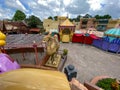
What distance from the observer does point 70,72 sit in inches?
A: 209

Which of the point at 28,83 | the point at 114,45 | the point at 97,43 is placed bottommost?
the point at 97,43

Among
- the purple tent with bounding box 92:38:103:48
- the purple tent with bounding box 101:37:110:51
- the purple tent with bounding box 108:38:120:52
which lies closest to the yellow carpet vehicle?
the purple tent with bounding box 108:38:120:52

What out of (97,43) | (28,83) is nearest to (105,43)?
(97,43)

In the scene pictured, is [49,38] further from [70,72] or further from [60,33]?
[60,33]

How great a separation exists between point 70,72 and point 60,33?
1436cm

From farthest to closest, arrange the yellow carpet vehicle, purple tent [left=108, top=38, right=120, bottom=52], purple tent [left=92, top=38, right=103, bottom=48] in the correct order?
purple tent [left=92, top=38, right=103, bottom=48]
purple tent [left=108, top=38, right=120, bottom=52]
the yellow carpet vehicle

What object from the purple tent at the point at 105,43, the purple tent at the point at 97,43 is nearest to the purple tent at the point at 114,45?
the purple tent at the point at 105,43

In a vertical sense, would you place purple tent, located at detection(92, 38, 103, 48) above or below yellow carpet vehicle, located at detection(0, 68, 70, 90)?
below

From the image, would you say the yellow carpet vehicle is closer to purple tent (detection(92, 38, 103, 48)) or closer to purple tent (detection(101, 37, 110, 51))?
purple tent (detection(101, 37, 110, 51))

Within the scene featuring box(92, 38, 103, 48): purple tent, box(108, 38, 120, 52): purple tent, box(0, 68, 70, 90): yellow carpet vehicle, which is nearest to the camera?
box(0, 68, 70, 90): yellow carpet vehicle

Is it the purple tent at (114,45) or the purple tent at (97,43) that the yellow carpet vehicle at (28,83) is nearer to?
the purple tent at (114,45)

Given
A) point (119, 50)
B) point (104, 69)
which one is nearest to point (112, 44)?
point (119, 50)

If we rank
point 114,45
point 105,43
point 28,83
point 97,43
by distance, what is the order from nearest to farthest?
point 28,83 < point 114,45 < point 105,43 < point 97,43

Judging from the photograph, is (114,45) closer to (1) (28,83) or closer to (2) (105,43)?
(2) (105,43)
